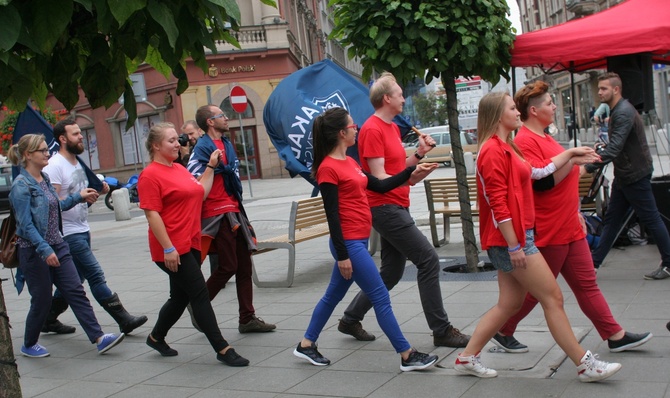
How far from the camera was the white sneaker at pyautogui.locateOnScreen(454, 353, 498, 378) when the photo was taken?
5.08 m

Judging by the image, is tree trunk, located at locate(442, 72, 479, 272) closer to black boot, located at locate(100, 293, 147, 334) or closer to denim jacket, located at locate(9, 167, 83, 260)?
black boot, located at locate(100, 293, 147, 334)

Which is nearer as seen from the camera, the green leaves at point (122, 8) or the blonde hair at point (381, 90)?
the green leaves at point (122, 8)

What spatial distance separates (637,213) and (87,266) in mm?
4942

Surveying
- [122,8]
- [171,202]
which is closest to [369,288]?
[171,202]

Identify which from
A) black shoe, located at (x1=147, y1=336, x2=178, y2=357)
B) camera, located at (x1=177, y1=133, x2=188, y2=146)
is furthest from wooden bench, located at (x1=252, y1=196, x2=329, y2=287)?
black shoe, located at (x1=147, y1=336, x2=178, y2=357)

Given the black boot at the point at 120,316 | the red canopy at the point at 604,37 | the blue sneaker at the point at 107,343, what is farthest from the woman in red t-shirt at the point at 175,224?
the red canopy at the point at 604,37

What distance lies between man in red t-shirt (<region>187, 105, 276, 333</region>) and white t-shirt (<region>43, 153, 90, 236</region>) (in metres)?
1.08

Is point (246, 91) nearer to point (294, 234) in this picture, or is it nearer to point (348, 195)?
point (294, 234)

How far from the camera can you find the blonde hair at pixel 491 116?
5.06 meters

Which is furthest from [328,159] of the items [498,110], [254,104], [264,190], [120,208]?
[254,104]

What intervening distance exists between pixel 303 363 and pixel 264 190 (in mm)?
24693

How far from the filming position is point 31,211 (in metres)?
6.61

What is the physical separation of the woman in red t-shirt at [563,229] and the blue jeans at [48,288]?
368 cm

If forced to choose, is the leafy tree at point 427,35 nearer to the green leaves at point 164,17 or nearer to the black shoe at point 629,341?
the black shoe at point 629,341
